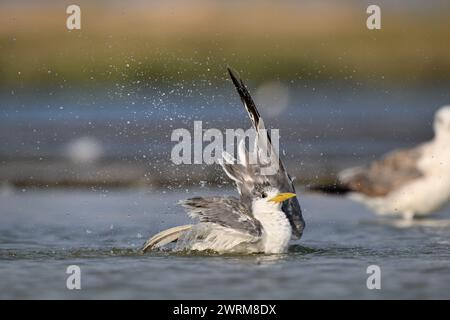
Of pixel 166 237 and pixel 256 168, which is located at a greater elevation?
pixel 256 168

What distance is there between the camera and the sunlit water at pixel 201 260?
773 cm

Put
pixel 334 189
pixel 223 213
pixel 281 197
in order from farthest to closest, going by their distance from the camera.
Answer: pixel 334 189, pixel 281 197, pixel 223 213

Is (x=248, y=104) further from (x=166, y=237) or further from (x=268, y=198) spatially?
(x=166, y=237)

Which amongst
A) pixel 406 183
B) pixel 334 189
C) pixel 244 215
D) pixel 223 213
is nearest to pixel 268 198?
pixel 244 215

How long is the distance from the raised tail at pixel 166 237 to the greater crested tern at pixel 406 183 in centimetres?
401

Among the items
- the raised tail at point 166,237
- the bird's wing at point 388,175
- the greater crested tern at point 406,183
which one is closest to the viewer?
the raised tail at point 166,237

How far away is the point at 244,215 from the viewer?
29.1 ft

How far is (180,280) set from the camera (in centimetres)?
802

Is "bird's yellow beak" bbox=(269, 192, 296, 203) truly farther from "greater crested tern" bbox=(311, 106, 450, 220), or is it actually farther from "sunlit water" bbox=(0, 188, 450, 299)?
"greater crested tern" bbox=(311, 106, 450, 220)

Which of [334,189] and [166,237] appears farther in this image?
[334,189]

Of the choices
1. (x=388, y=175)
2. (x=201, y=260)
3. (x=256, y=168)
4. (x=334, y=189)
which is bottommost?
(x=201, y=260)

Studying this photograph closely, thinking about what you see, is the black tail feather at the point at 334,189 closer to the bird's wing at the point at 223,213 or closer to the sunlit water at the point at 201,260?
the sunlit water at the point at 201,260

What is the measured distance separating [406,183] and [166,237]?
14.5 feet

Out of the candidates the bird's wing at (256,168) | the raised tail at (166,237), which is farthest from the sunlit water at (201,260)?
the bird's wing at (256,168)
